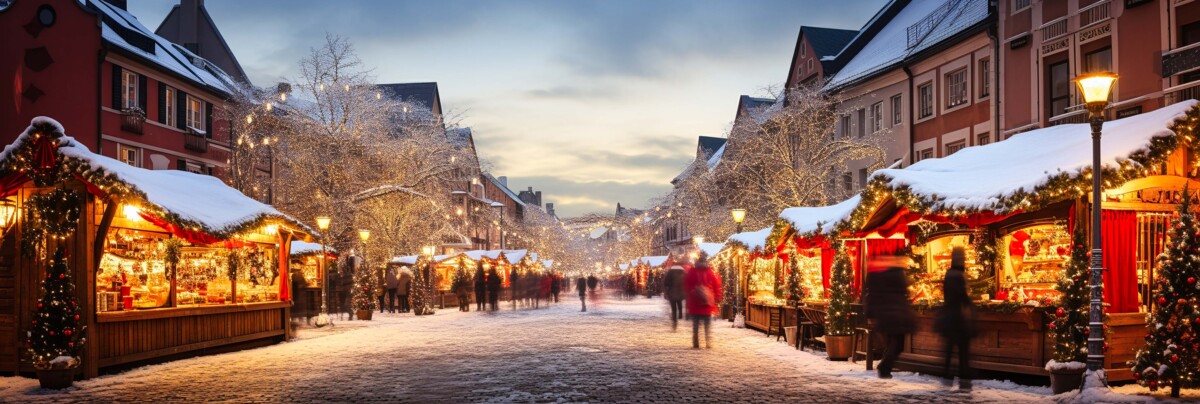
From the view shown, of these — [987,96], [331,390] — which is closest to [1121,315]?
[331,390]

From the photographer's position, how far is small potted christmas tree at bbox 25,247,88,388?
13133 mm

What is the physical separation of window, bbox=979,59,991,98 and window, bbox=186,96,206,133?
28.6 metres

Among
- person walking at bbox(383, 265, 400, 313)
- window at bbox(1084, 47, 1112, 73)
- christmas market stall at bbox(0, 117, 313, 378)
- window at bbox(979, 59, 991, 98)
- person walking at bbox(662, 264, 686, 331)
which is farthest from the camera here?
person walking at bbox(383, 265, 400, 313)

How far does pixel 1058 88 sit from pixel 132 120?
29018 millimetres

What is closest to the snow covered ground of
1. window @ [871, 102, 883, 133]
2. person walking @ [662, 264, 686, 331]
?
person walking @ [662, 264, 686, 331]

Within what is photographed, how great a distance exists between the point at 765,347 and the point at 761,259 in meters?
7.50

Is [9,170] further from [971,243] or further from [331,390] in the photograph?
[971,243]

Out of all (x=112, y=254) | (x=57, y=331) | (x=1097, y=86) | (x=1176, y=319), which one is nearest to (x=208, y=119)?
(x=112, y=254)

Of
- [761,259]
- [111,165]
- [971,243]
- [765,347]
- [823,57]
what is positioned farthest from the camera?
[823,57]

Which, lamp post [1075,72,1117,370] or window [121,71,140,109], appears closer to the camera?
lamp post [1075,72,1117,370]

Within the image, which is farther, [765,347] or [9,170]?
[765,347]

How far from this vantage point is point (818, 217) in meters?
19.1

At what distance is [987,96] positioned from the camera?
30438 millimetres

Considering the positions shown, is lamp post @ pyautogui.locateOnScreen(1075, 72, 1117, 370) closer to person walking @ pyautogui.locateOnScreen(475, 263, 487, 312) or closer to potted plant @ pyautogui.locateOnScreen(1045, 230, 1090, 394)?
potted plant @ pyautogui.locateOnScreen(1045, 230, 1090, 394)
